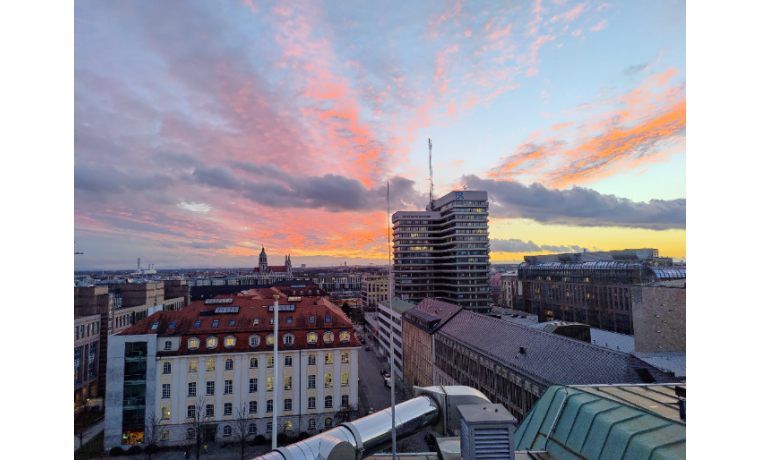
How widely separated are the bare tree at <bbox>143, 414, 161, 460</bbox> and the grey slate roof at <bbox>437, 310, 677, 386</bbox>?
34985 mm

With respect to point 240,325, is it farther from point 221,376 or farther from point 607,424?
point 607,424

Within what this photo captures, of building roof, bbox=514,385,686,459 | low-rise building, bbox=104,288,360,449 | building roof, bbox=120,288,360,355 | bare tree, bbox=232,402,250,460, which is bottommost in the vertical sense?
bare tree, bbox=232,402,250,460

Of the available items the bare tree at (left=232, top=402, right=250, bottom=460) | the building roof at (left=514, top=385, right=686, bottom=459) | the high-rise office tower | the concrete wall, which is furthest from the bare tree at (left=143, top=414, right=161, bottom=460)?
the high-rise office tower

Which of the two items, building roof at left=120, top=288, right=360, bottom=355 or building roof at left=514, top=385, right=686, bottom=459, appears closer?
building roof at left=514, top=385, right=686, bottom=459

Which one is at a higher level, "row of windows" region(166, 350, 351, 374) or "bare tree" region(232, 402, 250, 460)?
"row of windows" region(166, 350, 351, 374)

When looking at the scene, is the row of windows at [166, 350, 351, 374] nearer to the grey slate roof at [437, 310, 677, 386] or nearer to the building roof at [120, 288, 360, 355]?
the building roof at [120, 288, 360, 355]

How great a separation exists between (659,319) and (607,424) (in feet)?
118

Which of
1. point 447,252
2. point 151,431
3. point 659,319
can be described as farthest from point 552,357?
point 447,252

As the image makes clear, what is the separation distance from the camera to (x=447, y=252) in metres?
109

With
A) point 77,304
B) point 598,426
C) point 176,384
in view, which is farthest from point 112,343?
point 598,426

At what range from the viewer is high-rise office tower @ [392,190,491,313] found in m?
102

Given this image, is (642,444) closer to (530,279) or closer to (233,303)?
(233,303)

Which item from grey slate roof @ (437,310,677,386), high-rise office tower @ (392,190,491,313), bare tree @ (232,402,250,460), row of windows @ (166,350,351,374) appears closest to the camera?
grey slate roof @ (437,310,677,386)

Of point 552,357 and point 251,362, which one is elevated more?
point 552,357
